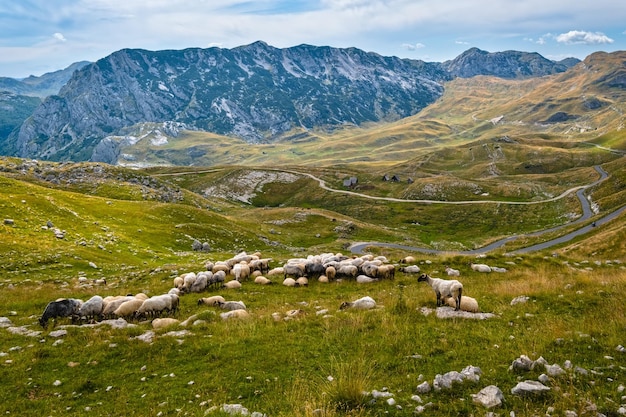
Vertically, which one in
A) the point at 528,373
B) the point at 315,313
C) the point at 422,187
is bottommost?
the point at 422,187

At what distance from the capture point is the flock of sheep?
66.5ft

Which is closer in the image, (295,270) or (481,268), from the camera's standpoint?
(481,268)

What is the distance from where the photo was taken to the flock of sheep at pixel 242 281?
20.3 metres

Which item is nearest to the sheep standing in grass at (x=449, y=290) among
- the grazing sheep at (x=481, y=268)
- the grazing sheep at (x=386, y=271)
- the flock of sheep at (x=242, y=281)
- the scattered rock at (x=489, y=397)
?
the flock of sheep at (x=242, y=281)

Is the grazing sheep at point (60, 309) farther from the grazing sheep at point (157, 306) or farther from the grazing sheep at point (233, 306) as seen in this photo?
the grazing sheep at point (233, 306)

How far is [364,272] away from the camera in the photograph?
2912 centimetres

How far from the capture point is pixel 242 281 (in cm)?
3036

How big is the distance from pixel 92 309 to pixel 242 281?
11.6 metres

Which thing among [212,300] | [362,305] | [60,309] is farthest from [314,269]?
[60,309]

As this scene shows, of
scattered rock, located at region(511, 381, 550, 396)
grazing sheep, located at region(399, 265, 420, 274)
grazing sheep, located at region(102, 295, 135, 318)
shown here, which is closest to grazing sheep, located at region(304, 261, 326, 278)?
grazing sheep, located at region(399, 265, 420, 274)

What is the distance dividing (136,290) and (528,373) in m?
26.6

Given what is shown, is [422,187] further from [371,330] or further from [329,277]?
[371,330]

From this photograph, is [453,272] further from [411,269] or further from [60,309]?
[60,309]

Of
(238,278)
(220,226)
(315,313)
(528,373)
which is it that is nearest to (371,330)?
(315,313)
